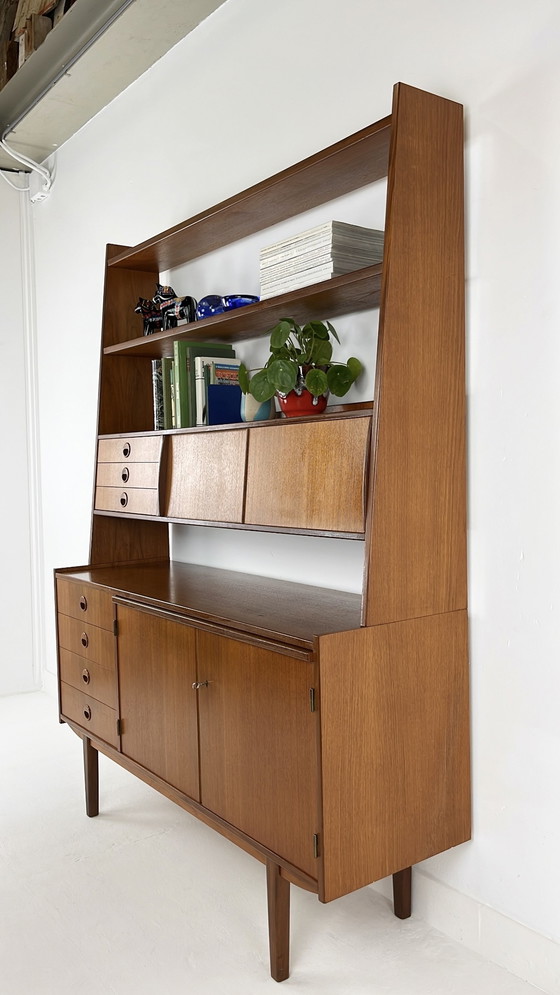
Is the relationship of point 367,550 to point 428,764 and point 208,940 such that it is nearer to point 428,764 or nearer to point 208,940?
point 428,764

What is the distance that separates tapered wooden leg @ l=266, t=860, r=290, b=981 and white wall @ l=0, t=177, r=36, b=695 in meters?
2.79

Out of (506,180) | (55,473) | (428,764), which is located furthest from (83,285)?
(428,764)

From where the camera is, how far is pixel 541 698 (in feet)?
5.93

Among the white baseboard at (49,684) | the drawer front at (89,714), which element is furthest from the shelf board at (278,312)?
the white baseboard at (49,684)

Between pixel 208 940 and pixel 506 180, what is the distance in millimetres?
1979

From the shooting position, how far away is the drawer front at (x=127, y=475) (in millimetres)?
2607

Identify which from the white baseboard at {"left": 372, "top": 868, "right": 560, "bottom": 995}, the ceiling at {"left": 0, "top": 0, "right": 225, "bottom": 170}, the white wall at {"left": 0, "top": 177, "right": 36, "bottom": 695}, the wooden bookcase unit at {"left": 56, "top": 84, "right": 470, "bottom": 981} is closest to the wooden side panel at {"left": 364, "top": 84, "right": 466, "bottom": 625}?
the wooden bookcase unit at {"left": 56, "top": 84, "right": 470, "bottom": 981}

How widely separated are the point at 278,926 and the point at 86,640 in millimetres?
1149

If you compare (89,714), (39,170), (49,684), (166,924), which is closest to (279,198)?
(89,714)

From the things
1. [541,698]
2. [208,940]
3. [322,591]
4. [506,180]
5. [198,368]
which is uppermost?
[506,180]

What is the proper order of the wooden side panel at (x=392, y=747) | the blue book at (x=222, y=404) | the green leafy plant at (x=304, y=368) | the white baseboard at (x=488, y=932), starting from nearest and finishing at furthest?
the wooden side panel at (x=392, y=747) < the white baseboard at (x=488, y=932) < the green leafy plant at (x=304, y=368) < the blue book at (x=222, y=404)

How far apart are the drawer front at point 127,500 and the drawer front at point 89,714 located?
634 millimetres

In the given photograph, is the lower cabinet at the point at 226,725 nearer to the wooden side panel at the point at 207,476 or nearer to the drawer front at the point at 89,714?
the drawer front at the point at 89,714

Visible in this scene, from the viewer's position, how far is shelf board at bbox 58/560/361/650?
1.85 meters
